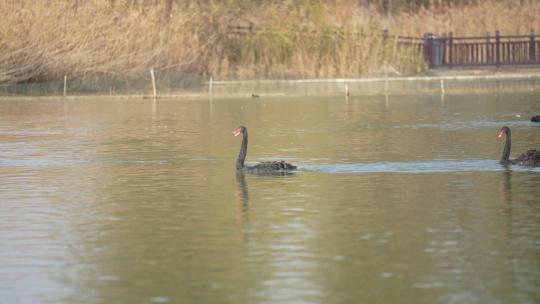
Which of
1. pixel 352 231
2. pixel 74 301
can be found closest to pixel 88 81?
pixel 352 231

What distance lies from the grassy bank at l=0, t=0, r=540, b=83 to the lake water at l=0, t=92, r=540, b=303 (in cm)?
1378

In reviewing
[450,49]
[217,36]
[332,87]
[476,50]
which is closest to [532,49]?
[476,50]

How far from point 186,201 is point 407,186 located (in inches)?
134

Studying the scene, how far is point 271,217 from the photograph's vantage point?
1590cm

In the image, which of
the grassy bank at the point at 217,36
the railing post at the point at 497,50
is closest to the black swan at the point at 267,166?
the grassy bank at the point at 217,36

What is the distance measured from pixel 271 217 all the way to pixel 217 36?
117 ft

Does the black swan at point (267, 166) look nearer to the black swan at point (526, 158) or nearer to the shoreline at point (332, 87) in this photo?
the black swan at point (526, 158)

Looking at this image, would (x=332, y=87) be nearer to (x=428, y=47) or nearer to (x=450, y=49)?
(x=450, y=49)

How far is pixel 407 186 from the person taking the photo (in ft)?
61.5

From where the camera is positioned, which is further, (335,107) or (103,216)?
(335,107)

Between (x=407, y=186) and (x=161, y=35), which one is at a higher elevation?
(x=161, y=35)

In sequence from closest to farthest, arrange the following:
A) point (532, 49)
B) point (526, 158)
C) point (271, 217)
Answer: point (271, 217)
point (526, 158)
point (532, 49)

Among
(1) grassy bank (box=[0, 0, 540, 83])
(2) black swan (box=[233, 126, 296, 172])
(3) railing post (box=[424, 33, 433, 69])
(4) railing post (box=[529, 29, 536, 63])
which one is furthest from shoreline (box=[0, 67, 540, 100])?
(2) black swan (box=[233, 126, 296, 172])

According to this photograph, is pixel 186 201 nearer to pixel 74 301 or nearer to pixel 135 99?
pixel 74 301
